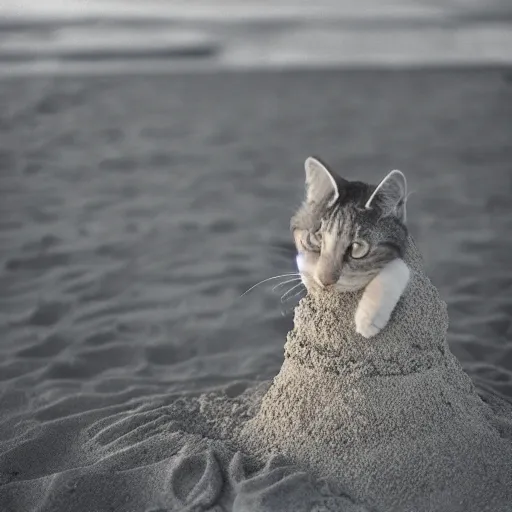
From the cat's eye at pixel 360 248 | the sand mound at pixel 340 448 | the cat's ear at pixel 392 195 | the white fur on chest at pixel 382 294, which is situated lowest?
the sand mound at pixel 340 448

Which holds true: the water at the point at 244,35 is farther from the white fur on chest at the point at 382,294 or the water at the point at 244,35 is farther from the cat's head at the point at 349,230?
the white fur on chest at the point at 382,294

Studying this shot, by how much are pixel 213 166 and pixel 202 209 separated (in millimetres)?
770

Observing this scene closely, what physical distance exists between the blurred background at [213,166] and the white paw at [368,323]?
45 cm

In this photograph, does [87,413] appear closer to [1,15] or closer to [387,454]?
[387,454]

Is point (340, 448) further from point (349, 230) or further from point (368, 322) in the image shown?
point (349, 230)

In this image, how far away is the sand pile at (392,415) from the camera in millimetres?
3029

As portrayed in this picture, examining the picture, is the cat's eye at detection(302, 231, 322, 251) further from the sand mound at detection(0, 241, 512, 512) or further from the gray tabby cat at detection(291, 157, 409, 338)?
the sand mound at detection(0, 241, 512, 512)

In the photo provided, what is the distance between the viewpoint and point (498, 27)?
10734 millimetres

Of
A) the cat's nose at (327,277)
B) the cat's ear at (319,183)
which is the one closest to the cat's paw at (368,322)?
the cat's nose at (327,277)

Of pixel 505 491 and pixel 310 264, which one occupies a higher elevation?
pixel 310 264

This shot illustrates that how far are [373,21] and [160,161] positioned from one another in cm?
510

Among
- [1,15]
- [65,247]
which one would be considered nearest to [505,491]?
[65,247]

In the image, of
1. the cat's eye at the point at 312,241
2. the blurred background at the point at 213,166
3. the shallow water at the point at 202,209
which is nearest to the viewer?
the cat's eye at the point at 312,241

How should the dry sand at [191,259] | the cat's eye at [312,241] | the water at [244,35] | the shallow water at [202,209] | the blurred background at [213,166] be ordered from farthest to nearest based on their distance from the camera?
the water at [244,35]
the blurred background at [213,166]
the shallow water at [202,209]
the dry sand at [191,259]
the cat's eye at [312,241]
